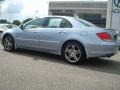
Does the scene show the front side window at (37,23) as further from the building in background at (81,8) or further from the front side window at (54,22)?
Answer: the building in background at (81,8)

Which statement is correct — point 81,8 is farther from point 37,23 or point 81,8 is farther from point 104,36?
point 104,36

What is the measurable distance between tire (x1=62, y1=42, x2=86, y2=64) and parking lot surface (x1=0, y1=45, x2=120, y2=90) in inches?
7.4

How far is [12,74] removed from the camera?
260 inches

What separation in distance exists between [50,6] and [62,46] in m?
67.1

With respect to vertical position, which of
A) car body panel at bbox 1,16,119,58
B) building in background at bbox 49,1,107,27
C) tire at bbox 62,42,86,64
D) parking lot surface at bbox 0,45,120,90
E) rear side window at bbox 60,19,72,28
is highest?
building in background at bbox 49,1,107,27

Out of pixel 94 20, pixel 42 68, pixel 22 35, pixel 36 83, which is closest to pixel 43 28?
pixel 22 35

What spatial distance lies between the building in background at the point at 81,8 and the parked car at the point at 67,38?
5967cm

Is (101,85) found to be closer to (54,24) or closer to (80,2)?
(54,24)

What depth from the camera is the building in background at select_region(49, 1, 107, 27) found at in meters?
70.0

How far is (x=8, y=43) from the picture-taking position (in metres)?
10.3

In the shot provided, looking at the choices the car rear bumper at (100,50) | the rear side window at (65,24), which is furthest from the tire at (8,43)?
the car rear bumper at (100,50)

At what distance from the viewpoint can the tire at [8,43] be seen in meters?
10.1

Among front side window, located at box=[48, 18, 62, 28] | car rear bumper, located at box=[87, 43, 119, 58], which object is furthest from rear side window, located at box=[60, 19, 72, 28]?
car rear bumper, located at box=[87, 43, 119, 58]

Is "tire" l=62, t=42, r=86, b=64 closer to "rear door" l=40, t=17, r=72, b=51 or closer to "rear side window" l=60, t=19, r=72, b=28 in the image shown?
"rear door" l=40, t=17, r=72, b=51
